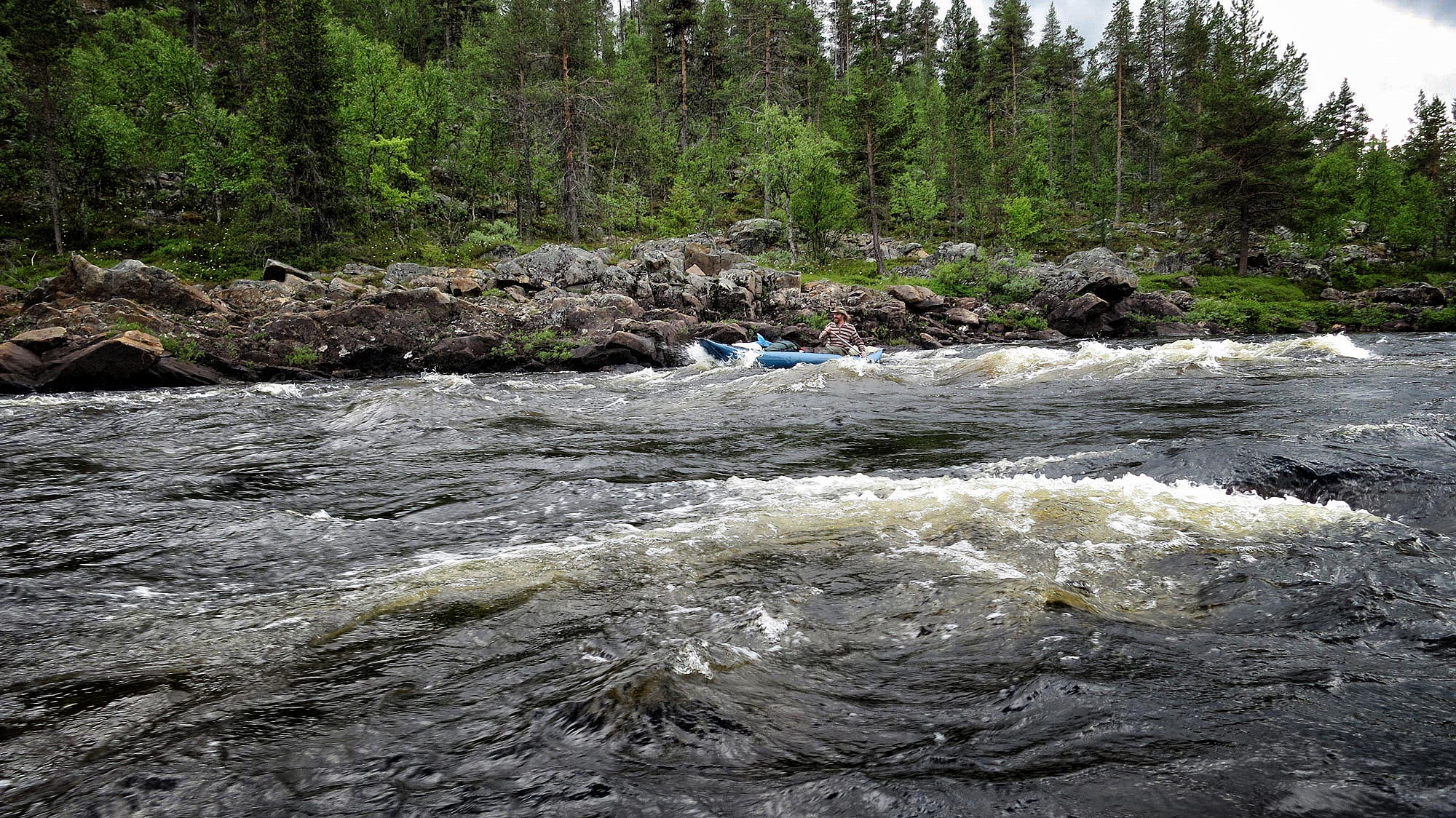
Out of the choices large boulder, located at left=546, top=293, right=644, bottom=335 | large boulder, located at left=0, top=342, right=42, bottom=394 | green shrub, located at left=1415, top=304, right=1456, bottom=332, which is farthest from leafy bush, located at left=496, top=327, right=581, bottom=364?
green shrub, located at left=1415, top=304, right=1456, bottom=332

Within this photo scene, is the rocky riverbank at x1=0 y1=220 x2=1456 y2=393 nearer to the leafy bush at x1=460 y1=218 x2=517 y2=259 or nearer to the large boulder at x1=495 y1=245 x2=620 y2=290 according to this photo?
the large boulder at x1=495 y1=245 x2=620 y2=290

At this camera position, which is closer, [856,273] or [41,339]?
[41,339]

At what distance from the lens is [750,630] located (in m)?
3.97

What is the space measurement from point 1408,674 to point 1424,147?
6460cm

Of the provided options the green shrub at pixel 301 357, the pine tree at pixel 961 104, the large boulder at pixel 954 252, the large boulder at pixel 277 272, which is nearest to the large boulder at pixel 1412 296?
the large boulder at pixel 954 252

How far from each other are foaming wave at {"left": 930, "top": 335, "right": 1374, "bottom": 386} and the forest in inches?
1072

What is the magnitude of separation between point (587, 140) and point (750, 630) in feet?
153

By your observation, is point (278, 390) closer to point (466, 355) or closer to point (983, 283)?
point (466, 355)

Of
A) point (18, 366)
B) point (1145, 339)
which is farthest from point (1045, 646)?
point (1145, 339)

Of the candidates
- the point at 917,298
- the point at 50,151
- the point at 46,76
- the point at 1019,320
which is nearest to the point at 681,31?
the point at 917,298

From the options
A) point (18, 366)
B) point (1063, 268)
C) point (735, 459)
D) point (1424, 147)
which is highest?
point (1424, 147)

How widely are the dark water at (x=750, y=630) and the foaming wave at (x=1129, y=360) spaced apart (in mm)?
6459

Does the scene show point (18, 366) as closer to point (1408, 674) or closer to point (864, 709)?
point (864, 709)

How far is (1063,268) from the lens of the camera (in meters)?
39.3
